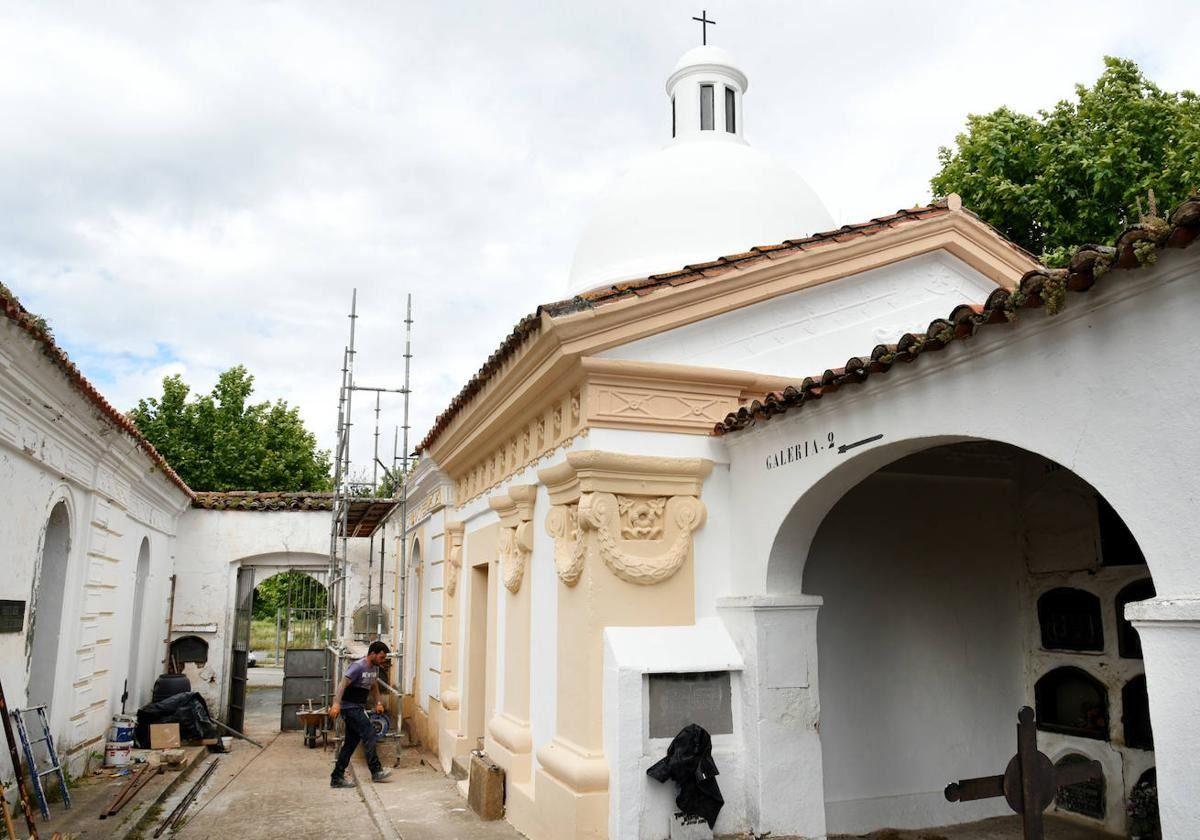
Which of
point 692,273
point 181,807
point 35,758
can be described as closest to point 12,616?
point 35,758

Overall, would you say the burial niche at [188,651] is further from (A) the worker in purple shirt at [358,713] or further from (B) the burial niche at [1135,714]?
(B) the burial niche at [1135,714]

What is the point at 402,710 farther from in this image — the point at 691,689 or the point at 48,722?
the point at 691,689

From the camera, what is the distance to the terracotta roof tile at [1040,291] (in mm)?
3408

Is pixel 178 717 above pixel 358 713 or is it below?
below

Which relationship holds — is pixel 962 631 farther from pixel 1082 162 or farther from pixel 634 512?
pixel 1082 162

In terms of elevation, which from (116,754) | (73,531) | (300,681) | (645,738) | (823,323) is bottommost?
(116,754)

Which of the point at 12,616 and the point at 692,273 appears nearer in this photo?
the point at 692,273

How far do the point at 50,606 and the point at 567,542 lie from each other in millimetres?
5934

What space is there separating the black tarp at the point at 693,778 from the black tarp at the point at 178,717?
9.33 metres

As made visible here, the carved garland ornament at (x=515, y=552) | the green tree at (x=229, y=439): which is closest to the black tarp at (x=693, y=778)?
the carved garland ornament at (x=515, y=552)

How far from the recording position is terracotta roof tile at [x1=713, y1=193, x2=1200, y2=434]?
3408 mm

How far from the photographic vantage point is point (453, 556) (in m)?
11.7

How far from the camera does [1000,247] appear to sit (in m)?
8.45

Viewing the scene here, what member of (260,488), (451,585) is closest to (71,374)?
(451,585)
